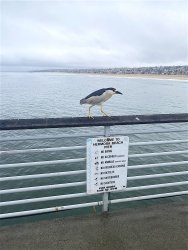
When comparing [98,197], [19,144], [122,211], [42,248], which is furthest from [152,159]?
[42,248]

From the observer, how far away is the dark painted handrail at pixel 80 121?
9.84 ft

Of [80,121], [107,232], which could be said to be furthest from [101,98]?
[107,232]

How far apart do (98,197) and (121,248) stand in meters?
5.49

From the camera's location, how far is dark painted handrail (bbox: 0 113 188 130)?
3000 mm

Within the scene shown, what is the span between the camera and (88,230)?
3516mm

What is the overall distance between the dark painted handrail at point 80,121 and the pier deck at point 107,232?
129 centimetres

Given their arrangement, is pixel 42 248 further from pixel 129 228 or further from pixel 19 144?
pixel 19 144

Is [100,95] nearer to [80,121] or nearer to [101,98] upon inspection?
[101,98]

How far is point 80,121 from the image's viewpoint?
10.4 ft

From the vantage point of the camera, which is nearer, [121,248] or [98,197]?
[121,248]

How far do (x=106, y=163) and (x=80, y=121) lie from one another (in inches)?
26.5

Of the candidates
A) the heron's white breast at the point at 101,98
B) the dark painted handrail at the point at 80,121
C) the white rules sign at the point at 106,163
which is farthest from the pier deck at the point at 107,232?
the heron's white breast at the point at 101,98

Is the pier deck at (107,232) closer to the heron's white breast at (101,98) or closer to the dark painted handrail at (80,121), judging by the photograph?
the dark painted handrail at (80,121)

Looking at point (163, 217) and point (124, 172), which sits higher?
point (124, 172)
